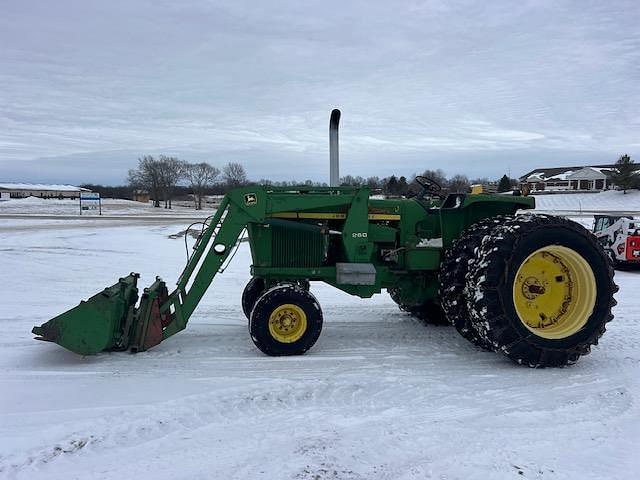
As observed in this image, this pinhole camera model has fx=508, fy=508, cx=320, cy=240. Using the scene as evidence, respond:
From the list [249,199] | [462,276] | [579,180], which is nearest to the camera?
[462,276]

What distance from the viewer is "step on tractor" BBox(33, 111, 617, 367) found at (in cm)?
478

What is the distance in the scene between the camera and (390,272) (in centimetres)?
576

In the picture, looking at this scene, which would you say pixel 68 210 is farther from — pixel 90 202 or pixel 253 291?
pixel 253 291

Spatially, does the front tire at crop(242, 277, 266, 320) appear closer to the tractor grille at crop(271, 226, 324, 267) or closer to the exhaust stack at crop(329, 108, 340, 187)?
the tractor grille at crop(271, 226, 324, 267)

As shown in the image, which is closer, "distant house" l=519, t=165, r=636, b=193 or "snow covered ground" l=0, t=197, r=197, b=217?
"snow covered ground" l=0, t=197, r=197, b=217

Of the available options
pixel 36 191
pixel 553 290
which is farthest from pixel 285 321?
pixel 36 191

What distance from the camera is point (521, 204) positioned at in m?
5.82

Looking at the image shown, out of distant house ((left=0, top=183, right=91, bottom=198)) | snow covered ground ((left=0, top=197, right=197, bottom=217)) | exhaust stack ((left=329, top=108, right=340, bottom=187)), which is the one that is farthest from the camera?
distant house ((left=0, top=183, right=91, bottom=198))

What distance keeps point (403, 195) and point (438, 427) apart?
12.3ft

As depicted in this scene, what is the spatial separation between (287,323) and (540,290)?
8.63 feet

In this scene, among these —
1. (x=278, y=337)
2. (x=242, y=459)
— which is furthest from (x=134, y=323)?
(x=242, y=459)

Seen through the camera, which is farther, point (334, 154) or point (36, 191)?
point (36, 191)

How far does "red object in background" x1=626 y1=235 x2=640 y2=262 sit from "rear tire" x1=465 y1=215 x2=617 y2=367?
8744 mm

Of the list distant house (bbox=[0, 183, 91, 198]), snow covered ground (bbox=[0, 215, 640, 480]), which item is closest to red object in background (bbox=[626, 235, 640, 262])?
snow covered ground (bbox=[0, 215, 640, 480])
